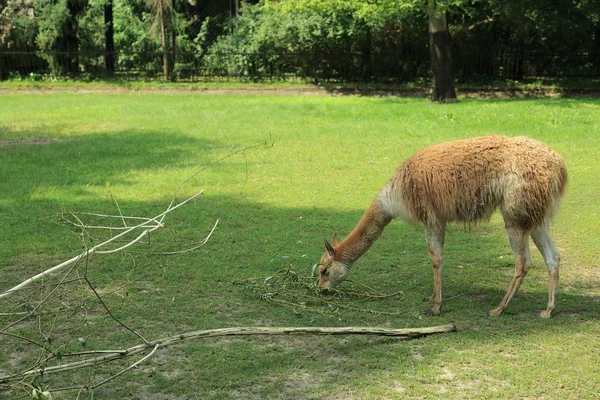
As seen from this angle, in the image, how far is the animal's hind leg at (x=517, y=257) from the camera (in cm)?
604

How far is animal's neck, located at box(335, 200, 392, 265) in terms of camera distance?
6.55 meters

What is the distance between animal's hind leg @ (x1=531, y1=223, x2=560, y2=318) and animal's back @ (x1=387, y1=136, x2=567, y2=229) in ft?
0.84

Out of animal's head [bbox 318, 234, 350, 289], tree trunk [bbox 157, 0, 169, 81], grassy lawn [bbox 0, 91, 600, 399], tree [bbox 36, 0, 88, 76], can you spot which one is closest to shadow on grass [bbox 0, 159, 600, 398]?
grassy lawn [bbox 0, 91, 600, 399]

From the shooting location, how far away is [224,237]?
8531mm

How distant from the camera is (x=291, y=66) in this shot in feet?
94.5

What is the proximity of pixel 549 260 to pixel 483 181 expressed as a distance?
2.90 feet

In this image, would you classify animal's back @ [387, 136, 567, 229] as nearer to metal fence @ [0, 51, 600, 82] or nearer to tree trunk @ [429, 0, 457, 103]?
tree trunk @ [429, 0, 457, 103]

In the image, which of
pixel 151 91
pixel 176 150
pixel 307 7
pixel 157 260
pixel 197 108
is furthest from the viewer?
pixel 151 91

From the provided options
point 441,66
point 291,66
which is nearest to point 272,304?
point 441,66

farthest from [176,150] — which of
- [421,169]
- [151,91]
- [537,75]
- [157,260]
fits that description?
[537,75]

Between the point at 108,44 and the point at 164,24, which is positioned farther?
the point at 108,44

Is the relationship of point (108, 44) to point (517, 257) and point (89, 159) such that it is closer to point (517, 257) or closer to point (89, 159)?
point (89, 159)

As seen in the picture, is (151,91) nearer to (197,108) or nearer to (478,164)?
(197,108)

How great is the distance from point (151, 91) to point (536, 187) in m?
22.7
